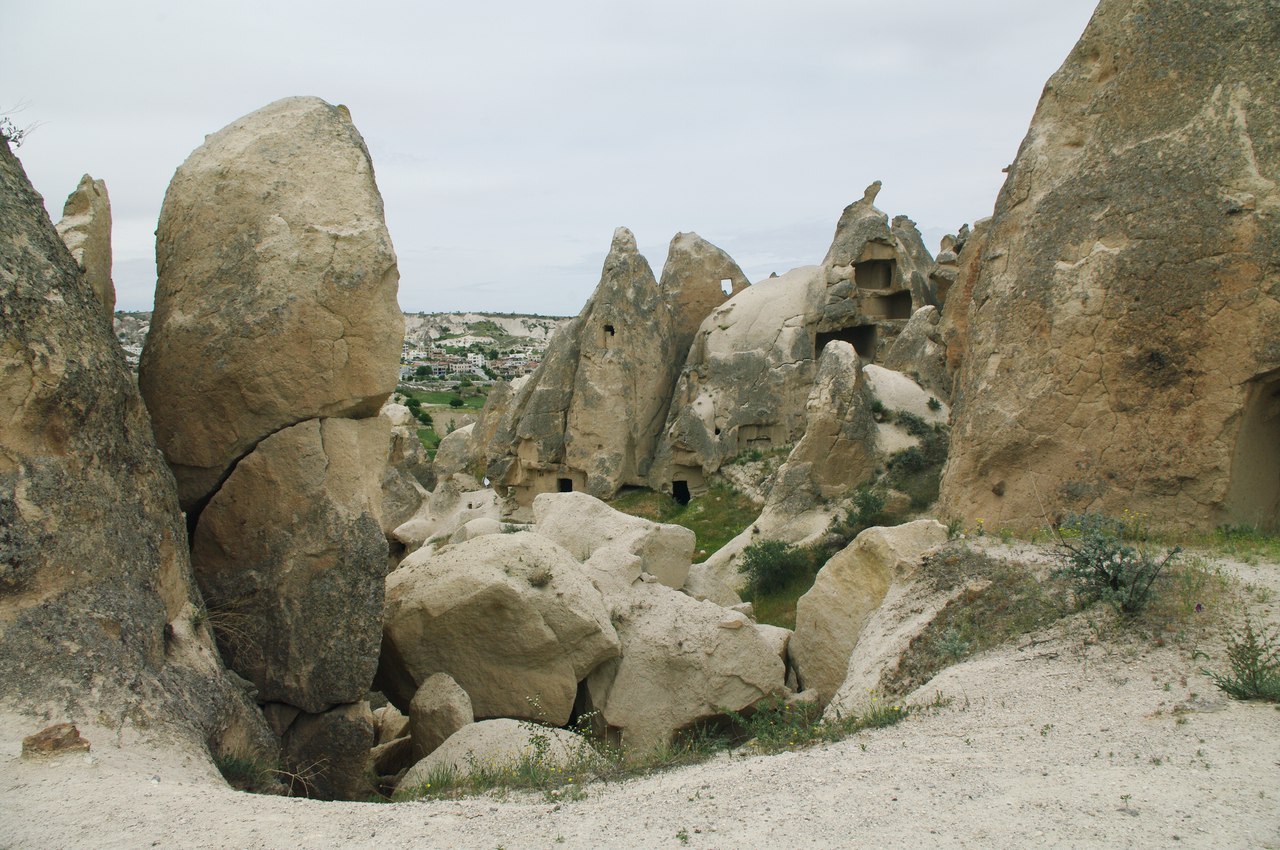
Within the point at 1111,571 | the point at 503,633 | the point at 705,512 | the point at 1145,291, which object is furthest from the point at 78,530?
the point at 705,512

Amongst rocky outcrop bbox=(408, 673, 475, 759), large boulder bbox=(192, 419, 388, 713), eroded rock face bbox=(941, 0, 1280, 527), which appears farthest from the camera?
rocky outcrop bbox=(408, 673, 475, 759)

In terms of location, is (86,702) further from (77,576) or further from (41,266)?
(41,266)

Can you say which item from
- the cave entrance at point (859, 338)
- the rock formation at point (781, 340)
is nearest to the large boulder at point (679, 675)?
the rock formation at point (781, 340)

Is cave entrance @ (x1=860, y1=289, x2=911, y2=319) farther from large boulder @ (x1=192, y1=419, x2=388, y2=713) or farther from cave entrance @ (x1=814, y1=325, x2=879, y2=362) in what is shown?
large boulder @ (x1=192, y1=419, x2=388, y2=713)

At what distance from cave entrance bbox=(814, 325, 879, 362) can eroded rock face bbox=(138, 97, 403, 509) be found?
55.5 ft

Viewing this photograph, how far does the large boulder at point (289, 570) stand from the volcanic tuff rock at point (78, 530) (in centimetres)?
85

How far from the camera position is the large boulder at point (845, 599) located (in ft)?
27.6

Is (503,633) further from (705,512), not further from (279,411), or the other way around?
(705,512)

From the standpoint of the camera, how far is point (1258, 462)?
6.99m

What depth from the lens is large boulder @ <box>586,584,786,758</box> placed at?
7.78 metres

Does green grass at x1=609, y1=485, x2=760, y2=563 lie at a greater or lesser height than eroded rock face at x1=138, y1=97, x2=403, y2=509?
lesser

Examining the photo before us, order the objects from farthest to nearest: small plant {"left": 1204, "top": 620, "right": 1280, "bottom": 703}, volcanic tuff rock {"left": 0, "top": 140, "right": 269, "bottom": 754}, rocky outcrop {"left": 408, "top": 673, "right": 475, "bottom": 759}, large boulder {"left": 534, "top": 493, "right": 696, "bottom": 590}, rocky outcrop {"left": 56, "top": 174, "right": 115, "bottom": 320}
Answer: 1. large boulder {"left": 534, "top": 493, "right": 696, "bottom": 590}
2. rocky outcrop {"left": 408, "top": 673, "right": 475, "bottom": 759}
3. rocky outcrop {"left": 56, "top": 174, "right": 115, "bottom": 320}
4. volcanic tuff rock {"left": 0, "top": 140, "right": 269, "bottom": 754}
5. small plant {"left": 1204, "top": 620, "right": 1280, "bottom": 703}

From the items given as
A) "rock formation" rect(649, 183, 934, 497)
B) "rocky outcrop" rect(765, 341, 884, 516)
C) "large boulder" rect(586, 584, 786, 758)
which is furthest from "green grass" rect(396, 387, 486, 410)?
"large boulder" rect(586, 584, 786, 758)

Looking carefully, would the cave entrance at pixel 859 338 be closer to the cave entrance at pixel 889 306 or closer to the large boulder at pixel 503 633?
the cave entrance at pixel 889 306
